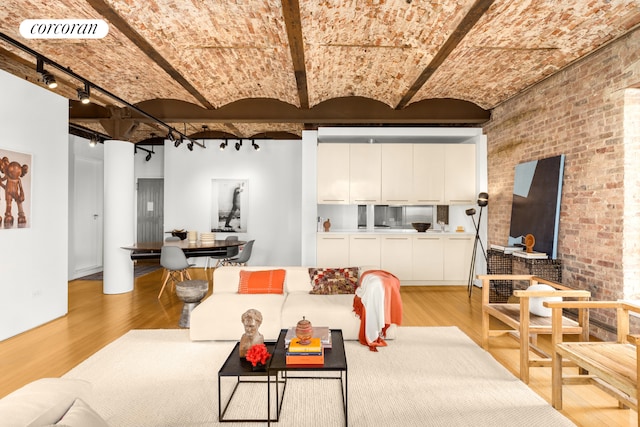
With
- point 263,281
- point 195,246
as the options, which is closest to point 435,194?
point 263,281

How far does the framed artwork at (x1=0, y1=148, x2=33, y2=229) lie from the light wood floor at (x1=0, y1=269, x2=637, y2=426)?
4.24 ft

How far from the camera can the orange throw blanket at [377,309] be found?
3.51 meters

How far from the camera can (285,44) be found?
4.04 metres

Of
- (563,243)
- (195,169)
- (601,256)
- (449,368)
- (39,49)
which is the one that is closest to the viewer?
(449,368)

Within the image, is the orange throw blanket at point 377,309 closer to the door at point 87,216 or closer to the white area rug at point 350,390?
the white area rug at point 350,390

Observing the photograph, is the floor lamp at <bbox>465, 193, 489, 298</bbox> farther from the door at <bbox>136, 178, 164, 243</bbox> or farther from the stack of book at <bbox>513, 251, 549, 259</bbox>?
the door at <bbox>136, 178, 164, 243</bbox>

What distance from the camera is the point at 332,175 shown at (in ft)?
22.0

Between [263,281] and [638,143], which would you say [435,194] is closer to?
[638,143]

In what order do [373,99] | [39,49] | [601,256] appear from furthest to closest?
[373,99], [39,49], [601,256]

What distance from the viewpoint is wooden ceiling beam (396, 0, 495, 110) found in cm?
313

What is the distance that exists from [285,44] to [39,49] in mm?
2918

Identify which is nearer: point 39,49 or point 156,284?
point 39,49

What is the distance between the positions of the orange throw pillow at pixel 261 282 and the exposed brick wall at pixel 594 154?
3.54 metres

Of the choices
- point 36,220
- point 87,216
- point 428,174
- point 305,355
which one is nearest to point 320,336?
point 305,355
